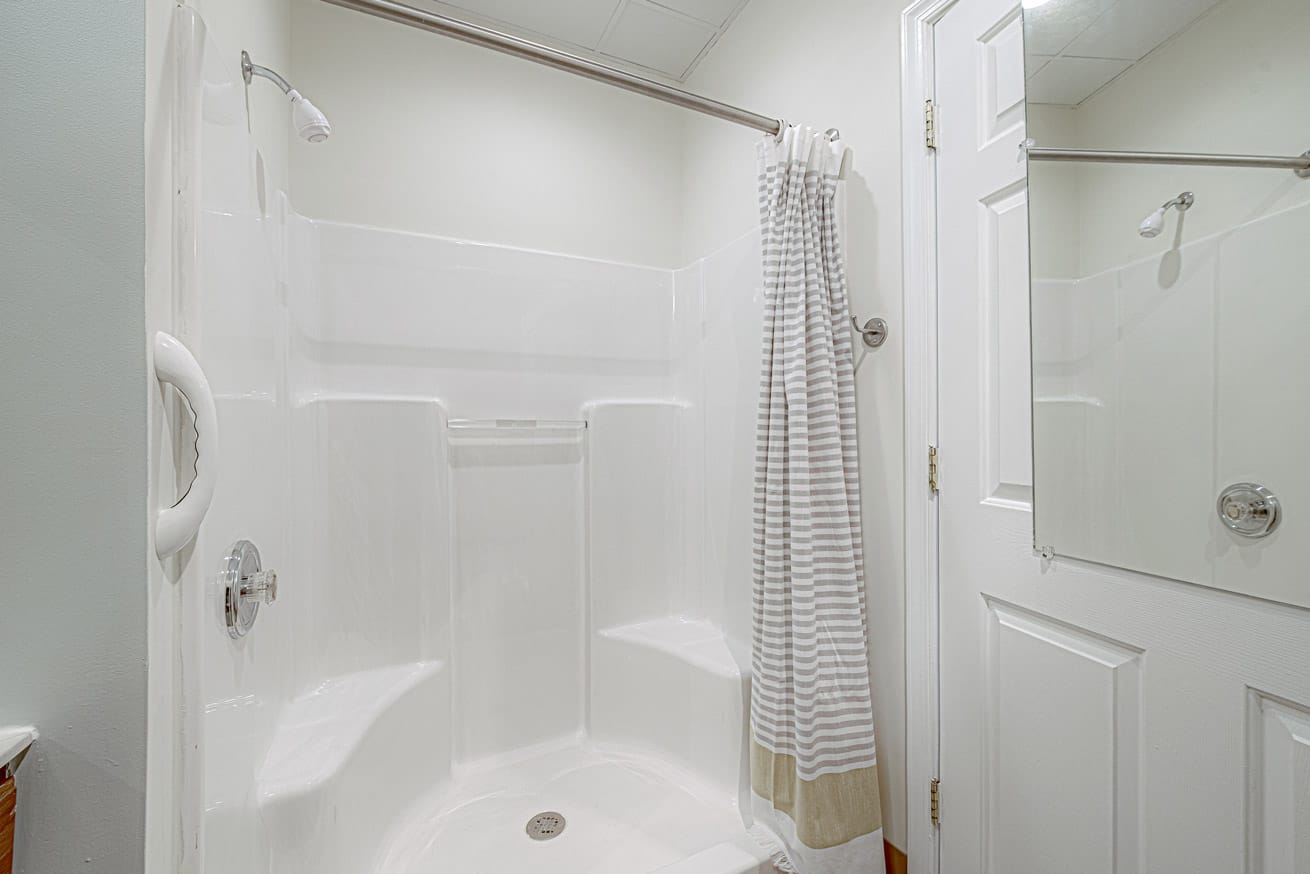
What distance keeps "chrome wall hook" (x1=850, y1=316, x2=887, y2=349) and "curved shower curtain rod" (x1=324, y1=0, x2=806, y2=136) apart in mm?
544

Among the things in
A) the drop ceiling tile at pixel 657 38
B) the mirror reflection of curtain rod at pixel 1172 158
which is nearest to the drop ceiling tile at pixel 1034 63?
the mirror reflection of curtain rod at pixel 1172 158

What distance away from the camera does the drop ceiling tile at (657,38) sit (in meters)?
1.89

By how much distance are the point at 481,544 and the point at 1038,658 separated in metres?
1.47

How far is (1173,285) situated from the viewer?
796 mm

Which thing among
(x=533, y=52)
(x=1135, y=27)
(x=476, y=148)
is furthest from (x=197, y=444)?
(x=476, y=148)

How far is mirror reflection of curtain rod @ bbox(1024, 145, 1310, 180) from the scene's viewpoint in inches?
26.7

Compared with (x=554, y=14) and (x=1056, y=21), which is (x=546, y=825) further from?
(x=554, y=14)

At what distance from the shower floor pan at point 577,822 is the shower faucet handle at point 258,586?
84cm

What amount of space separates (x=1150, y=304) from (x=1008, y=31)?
2.07 feet

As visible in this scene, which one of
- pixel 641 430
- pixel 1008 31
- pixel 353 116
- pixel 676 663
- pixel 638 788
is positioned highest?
pixel 353 116

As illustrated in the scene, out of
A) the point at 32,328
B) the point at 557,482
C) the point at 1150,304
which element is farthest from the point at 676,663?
the point at 32,328

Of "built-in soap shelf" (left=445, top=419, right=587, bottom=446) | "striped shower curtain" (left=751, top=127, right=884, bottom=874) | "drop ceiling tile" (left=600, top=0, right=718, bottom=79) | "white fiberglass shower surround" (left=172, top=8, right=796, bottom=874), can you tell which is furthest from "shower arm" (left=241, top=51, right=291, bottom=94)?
"drop ceiling tile" (left=600, top=0, right=718, bottom=79)

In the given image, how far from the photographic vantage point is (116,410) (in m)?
0.57

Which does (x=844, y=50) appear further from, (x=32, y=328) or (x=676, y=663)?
(x=676, y=663)
